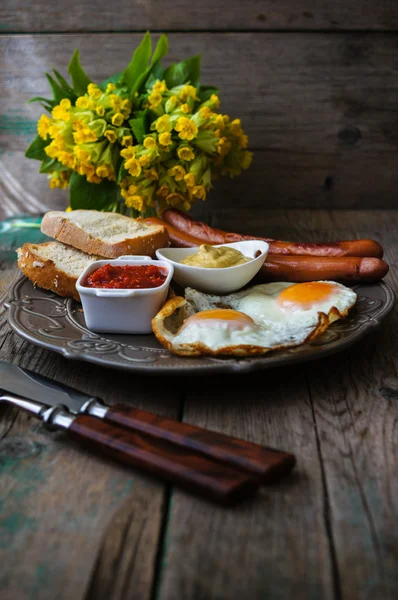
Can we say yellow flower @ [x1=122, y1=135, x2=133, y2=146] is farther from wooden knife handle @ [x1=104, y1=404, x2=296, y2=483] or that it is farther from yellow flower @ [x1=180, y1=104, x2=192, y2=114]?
wooden knife handle @ [x1=104, y1=404, x2=296, y2=483]

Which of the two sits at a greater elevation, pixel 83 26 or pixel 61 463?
pixel 83 26

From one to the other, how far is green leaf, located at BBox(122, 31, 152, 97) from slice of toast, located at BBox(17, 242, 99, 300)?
1.08m

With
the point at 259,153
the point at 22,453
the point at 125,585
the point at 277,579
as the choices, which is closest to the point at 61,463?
the point at 22,453

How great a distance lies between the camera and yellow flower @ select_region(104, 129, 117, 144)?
2.70 m

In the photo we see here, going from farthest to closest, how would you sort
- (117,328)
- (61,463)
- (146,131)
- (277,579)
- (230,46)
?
1. (230,46)
2. (146,131)
3. (117,328)
4. (61,463)
5. (277,579)

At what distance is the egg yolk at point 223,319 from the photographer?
5.29ft

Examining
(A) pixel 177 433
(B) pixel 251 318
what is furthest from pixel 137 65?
(A) pixel 177 433

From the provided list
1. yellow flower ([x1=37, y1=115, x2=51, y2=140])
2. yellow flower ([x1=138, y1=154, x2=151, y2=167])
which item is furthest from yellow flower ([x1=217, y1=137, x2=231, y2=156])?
yellow flower ([x1=37, y1=115, x2=51, y2=140])

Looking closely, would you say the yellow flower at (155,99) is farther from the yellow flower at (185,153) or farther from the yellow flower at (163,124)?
the yellow flower at (185,153)

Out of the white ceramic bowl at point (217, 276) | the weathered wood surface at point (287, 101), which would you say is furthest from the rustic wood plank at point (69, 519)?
the weathered wood surface at point (287, 101)

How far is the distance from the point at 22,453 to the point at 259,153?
278 cm

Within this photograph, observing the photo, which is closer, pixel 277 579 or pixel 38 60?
pixel 277 579

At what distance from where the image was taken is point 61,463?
131 centimetres

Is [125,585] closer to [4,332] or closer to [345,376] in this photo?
[345,376]
